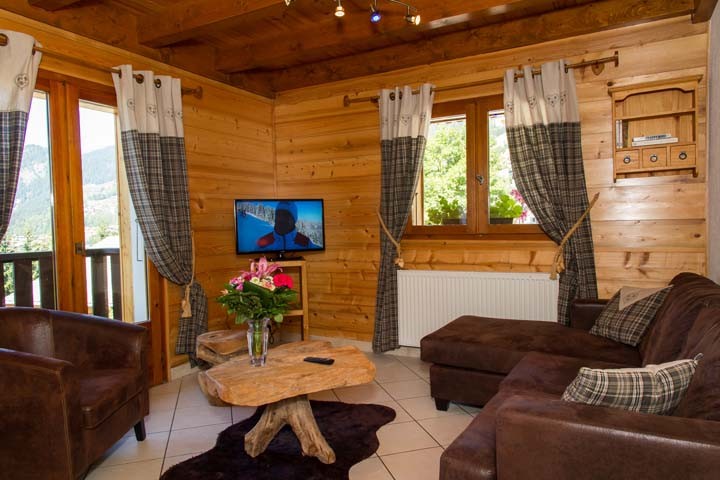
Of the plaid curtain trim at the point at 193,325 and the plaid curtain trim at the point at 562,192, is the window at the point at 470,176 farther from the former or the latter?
the plaid curtain trim at the point at 193,325

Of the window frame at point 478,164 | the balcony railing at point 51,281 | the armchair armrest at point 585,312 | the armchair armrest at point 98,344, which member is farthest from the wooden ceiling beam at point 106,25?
the armchair armrest at point 585,312

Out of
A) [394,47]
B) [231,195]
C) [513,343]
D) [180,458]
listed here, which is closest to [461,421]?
[513,343]

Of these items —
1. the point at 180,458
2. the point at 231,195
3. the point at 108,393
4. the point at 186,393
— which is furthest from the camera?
the point at 231,195

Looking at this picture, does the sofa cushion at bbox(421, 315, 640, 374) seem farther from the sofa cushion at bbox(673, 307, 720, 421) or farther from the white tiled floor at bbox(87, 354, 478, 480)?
the sofa cushion at bbox(673, 307, 720, 421)

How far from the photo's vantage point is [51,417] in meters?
2.00

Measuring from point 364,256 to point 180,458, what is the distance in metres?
2.43

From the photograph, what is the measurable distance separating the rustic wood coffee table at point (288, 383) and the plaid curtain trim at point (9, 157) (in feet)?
5.02

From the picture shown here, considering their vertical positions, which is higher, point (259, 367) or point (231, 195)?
point (231, 195)

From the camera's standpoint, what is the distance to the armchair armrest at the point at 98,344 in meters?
2.64

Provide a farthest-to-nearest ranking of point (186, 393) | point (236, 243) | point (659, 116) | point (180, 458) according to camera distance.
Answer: point (236, 243)
point (186, 393)
point (659, 116)
point (180, 458)

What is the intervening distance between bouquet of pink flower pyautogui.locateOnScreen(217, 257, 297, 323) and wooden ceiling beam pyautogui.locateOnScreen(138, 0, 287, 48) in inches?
65.8

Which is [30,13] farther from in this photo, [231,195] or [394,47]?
[394,47]

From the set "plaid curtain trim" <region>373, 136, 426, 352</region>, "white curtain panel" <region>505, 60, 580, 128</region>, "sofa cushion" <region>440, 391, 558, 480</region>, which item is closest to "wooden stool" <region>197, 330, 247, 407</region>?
"plaid curtain trim" <region>373, 136, 426, 352</region>

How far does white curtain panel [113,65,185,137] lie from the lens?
3.34 metres
